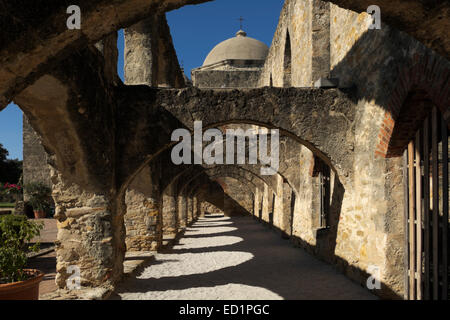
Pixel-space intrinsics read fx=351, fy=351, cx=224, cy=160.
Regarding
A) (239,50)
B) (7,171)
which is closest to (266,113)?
(239,50)

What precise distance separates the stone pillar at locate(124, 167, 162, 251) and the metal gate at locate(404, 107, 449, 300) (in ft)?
17.0

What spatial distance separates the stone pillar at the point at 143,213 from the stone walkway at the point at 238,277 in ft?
1.61

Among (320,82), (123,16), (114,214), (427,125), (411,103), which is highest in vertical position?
(320,82)

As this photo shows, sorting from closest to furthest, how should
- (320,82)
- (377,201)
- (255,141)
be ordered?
(377,201)
(320,82)
(255,141)

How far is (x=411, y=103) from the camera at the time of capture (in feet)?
13.1

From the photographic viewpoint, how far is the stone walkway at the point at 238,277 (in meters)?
4.75

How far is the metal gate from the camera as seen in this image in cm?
365

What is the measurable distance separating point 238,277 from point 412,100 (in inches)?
146

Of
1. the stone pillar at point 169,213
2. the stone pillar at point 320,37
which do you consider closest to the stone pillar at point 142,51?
the stone pillar at point 320,37

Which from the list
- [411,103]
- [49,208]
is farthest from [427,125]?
[49,208]

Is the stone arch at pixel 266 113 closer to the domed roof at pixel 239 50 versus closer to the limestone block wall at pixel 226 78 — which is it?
the limestone block wall at pixel 226 78

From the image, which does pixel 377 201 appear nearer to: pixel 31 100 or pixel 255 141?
pixel 31 100

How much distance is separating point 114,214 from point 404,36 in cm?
430

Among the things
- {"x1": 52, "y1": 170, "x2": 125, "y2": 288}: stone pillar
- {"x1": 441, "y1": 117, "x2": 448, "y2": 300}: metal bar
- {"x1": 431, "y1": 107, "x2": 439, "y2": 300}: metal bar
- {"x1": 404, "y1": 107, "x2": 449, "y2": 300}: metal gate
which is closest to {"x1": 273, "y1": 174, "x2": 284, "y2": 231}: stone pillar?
{"x1": 404, "y1": 107, "x2": 449, "y2": 300}: metal gate
